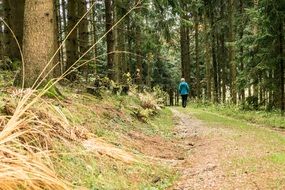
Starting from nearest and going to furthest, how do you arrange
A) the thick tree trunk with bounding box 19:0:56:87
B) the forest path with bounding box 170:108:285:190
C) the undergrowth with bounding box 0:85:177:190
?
the undergrowth with bounding box 0:85:177:190
the forest path with bounding box 170:108:285:190
the thick tree trunk with bounding box 19:0:56:87

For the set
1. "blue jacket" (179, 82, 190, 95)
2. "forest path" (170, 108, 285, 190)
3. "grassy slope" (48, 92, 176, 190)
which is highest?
"blue jacket" (179, 82, 190, 95)

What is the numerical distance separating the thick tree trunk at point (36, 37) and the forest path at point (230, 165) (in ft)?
10.7

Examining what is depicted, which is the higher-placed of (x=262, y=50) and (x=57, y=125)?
(x=262, y=50)

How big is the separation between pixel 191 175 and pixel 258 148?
2288mm

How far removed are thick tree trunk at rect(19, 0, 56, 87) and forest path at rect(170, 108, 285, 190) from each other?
3.25m

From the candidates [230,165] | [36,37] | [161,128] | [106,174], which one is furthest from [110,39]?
[106,174]

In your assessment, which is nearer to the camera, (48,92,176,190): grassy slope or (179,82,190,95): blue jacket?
(48,92,176,190): grassy slope

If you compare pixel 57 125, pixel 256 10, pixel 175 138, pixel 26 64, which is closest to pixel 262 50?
pixel 256 10

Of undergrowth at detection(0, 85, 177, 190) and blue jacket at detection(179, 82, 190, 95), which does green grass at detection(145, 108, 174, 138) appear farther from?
blue jacket at detection(179, 82, 190, 95)

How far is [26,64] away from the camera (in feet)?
27.3

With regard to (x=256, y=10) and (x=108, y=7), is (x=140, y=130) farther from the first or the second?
(x=256, y=10)

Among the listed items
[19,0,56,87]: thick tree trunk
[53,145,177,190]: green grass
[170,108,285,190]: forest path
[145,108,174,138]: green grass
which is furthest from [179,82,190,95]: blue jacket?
[53,145,177,190]: green grass

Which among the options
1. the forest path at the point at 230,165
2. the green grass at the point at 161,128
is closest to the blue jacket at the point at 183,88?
the green grass at the point at 161,128

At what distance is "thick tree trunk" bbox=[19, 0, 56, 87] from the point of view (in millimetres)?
8266
